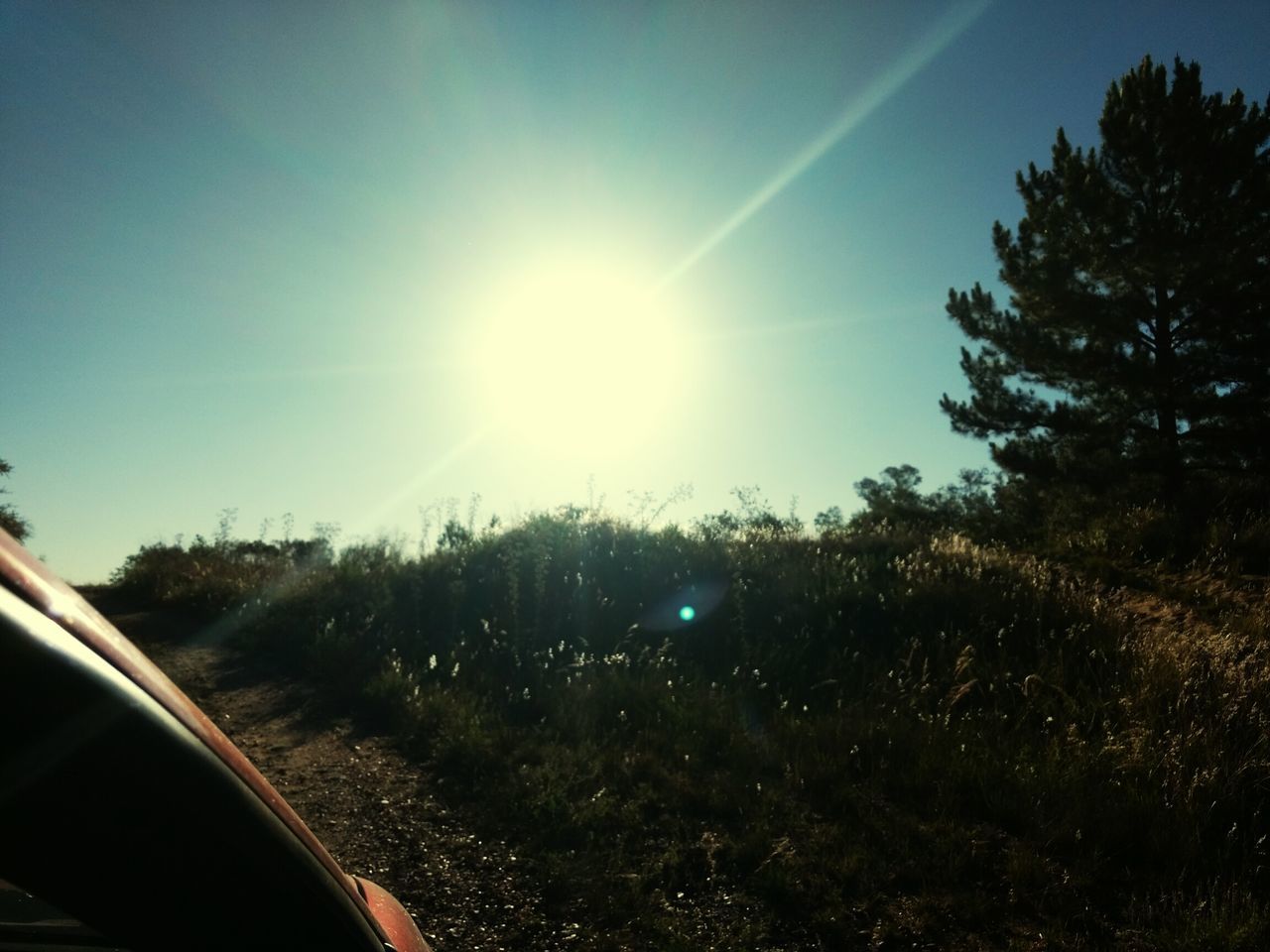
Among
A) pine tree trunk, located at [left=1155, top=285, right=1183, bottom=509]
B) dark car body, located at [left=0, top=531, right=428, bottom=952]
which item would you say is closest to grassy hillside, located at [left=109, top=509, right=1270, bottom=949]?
dark car body, located at [left=0, top=531, right=428, bottom=952]

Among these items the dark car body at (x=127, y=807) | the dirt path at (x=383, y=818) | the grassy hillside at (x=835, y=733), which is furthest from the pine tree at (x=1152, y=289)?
the dark car body at (x=127, y=807)

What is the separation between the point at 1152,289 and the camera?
53.8ft

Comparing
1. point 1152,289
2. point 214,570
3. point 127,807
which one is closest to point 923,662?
point 127,807

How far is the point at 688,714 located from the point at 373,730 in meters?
2.69

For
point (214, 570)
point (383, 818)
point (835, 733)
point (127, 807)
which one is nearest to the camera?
point (127, 807)

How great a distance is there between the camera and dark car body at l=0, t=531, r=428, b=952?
66cm

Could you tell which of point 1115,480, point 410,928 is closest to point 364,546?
point 410,928

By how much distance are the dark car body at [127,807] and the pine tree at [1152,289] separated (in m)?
17.7

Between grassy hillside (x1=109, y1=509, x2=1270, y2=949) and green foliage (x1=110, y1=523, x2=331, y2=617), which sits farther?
green foliage (x1=110, y1=523, x2=331, y2=617)

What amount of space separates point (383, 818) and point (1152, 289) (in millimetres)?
18219

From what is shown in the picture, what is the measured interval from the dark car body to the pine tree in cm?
1768

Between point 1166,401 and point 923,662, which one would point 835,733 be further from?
point 1166,401

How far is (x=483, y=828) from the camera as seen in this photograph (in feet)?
15.2

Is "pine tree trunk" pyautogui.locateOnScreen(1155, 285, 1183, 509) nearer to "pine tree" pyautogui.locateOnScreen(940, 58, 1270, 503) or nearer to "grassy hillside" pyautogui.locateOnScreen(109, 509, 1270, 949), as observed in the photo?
"pine tree" pyautogui.locateOnScreen(940, 58, 1270, 503)
